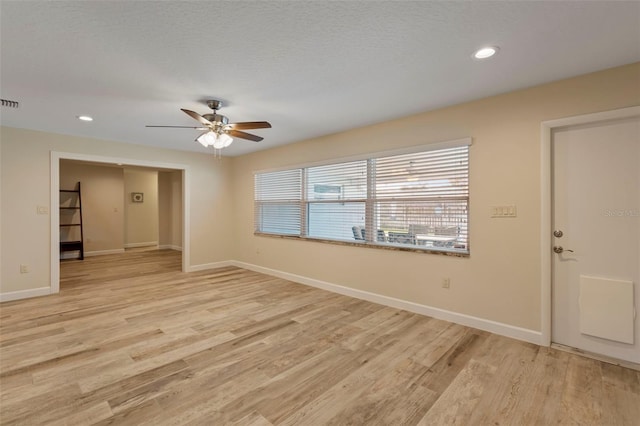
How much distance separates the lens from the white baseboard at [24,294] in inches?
158

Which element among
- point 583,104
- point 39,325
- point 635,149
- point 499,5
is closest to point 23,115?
point 39,325

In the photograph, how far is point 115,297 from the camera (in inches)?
164

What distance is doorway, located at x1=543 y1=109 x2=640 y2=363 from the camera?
239cm

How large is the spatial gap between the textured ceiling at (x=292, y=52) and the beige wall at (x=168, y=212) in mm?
5863

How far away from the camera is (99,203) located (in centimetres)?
775

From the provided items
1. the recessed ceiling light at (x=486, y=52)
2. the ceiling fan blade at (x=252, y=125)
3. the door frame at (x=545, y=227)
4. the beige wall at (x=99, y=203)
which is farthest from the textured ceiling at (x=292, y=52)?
the beige wall at (x=99, y=203)

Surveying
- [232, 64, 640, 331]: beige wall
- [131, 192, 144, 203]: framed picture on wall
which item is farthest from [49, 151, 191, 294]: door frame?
[131, 192, 144, 203]: framed picture on wall

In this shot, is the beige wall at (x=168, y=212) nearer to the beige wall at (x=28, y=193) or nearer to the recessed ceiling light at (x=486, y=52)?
the beige wall at (x=28, y=193)

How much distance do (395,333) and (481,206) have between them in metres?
1.65

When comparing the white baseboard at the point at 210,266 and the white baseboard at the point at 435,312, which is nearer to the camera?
the white baseboard at the point at 435,312

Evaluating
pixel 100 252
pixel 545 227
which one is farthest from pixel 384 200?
pixel 100 252

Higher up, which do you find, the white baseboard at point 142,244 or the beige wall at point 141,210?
the beige wall at point 141,210

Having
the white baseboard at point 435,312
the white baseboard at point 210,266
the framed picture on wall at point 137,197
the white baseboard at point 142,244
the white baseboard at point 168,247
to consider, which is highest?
the framed picture on wall at point 137,197

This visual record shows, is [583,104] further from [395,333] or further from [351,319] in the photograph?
[351,319]
